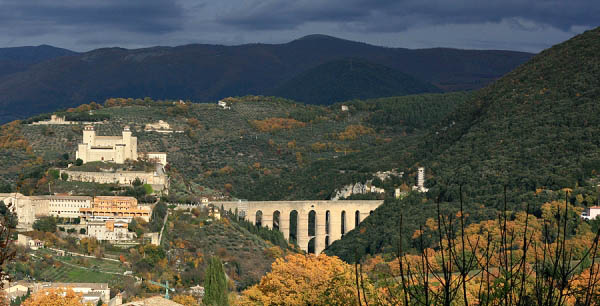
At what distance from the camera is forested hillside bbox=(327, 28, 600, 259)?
72.7 metres

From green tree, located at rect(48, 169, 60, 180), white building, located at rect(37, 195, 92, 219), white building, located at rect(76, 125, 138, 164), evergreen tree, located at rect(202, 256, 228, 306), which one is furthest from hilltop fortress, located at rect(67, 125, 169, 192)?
evergreen tree, located at rect(202, 256, 228, 306)

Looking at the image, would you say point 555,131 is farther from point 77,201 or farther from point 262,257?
point 77,201

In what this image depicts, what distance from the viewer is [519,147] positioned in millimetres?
83312

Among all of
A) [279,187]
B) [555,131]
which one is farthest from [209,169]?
[555,131]

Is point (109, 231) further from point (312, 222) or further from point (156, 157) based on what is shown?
point (312, 222)

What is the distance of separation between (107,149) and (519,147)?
30.3 m

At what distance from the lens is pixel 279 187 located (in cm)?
9975

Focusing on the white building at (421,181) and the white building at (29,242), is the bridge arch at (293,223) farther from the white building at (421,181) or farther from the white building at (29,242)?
the white building at (29,242)

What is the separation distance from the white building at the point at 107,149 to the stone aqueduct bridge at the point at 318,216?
11.4m

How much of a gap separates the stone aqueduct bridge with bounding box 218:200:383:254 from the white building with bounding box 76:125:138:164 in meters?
11.4

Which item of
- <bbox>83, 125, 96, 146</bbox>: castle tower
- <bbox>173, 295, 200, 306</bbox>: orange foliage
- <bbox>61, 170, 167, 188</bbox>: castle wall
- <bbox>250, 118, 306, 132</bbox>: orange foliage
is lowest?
<bbox>173, 295, 200, 306</bbox>: orange foliage

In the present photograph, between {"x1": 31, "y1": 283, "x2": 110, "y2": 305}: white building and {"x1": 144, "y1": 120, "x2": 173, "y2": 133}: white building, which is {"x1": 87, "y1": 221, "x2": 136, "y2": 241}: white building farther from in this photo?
{"x1": 144, "y1": 120, "x2": 173, "y2": 133}: white building

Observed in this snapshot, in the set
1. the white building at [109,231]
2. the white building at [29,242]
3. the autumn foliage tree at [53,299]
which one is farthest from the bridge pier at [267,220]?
the autumn foliage tree at [53,299]

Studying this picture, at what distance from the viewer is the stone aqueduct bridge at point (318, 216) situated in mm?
87438
